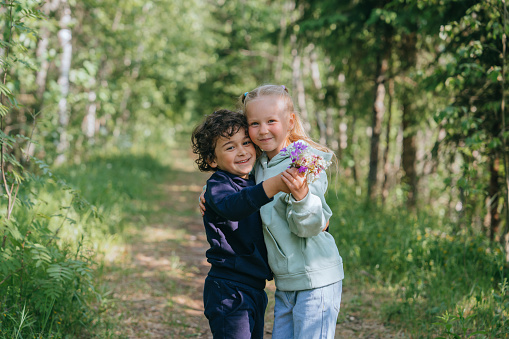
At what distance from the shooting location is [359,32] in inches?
279

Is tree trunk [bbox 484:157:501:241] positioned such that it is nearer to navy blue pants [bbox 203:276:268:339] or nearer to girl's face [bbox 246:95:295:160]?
girl's face [bbox 246:95:295:160]

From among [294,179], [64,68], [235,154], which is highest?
[64,68]

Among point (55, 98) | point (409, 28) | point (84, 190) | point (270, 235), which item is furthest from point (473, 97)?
point (55, 98)

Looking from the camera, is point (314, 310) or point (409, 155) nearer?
point (314, 310)

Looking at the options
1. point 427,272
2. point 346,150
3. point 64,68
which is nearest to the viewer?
point 427,272

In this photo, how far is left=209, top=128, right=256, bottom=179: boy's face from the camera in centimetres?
242

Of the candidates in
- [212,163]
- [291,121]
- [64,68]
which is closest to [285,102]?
[291,121]

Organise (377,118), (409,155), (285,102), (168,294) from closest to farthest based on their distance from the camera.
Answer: (285,102), (168,294), (377,118), (409,155)

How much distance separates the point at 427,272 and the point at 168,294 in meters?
2.68

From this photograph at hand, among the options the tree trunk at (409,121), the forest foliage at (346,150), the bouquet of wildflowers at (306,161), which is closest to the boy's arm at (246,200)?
the bouquet of wildflowers at (306,161)

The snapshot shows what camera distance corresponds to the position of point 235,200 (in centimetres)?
211

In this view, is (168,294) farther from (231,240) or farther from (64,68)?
(64,68)

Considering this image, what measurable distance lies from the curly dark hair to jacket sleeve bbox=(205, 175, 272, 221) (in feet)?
0.82

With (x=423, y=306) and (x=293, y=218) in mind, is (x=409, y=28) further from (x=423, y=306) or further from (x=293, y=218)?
(x=293, y=218)
